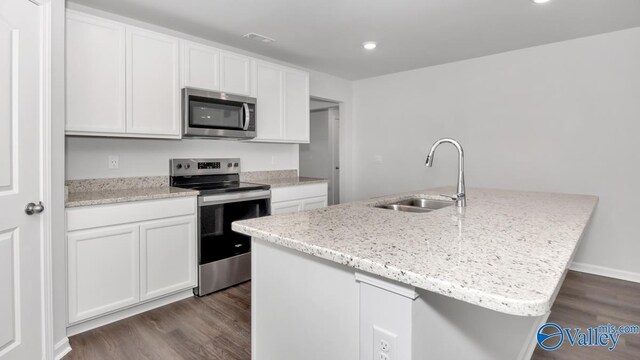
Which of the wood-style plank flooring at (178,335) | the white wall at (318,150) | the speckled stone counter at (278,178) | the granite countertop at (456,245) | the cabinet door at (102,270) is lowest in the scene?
the wood-style plank flooring at (178,335)

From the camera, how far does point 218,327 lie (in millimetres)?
2260

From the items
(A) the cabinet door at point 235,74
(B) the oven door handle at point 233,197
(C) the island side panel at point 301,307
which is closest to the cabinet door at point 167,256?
(B) the oven door handle at point 233,197

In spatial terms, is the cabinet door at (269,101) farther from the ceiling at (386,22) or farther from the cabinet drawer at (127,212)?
the cabinet drawer at (127,212)

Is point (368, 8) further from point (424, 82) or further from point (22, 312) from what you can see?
point (22, 312)

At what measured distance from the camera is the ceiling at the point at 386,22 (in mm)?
2551

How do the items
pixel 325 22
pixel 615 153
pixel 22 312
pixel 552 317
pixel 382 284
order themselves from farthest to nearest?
pixel 615 153, pixel 325 22, pixel 552 317, pixel 22 312, pixel 382 284

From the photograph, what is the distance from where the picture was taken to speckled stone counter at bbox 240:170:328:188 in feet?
11.8

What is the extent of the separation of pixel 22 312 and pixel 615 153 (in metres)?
4.69

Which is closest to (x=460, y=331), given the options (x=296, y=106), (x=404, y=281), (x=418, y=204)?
(x=404, y=281)

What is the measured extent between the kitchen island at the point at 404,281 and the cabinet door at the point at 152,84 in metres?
1.74

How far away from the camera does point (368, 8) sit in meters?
2.59

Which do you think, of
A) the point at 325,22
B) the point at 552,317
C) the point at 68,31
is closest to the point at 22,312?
the point at 68,31

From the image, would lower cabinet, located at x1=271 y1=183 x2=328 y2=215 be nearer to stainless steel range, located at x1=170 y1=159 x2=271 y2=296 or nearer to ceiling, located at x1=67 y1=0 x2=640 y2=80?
stainless steel range, located at x1=170 y1=159 x2=271 y2=296

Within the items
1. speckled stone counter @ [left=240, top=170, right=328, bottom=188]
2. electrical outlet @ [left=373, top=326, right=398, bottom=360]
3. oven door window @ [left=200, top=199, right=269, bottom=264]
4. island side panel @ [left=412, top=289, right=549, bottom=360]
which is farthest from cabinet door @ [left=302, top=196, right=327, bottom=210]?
electrical outlet @ [left=373, top=326, right=398, bottom=360]
